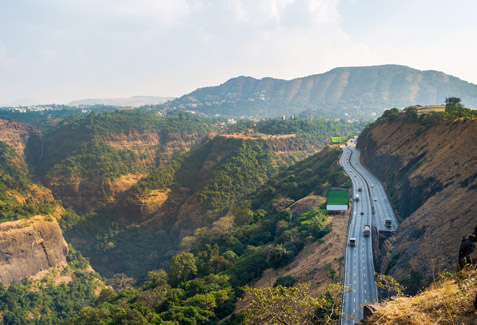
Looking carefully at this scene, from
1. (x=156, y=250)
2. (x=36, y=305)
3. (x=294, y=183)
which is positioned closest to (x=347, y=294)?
(x=294, y=183)

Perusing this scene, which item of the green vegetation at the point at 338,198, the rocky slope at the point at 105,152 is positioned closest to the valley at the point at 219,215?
the rocky slope at the point at 105,152

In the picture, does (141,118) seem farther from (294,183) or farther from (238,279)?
(238,279)

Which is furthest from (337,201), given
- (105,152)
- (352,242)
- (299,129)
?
(105,152)

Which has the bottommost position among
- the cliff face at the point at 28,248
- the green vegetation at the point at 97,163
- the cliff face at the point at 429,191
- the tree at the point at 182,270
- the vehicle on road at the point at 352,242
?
the cliff face at the point at 28,248

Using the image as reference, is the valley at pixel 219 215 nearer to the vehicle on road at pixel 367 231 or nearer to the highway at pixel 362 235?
the highway at pixel 362 235

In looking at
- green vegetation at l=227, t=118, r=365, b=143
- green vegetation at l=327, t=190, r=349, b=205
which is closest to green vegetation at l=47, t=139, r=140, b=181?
green vegetation at l=227, t=118, r=365, b=143

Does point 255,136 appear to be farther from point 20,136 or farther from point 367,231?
point 20,136
